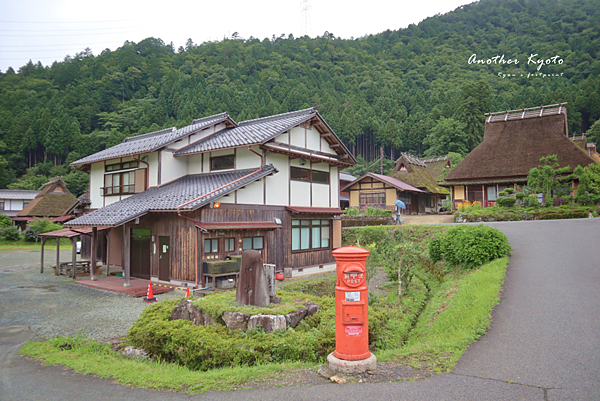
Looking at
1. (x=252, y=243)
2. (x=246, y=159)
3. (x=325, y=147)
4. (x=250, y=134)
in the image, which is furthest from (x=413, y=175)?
(x=252, y=243)

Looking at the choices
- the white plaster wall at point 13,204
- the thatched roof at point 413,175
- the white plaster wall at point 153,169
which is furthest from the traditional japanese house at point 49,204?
the thatched roof at point 413,175

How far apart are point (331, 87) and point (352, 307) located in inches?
3069

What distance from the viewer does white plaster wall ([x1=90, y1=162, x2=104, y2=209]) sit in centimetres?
1944

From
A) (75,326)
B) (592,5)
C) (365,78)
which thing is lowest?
(75,326)

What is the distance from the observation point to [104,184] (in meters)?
19.2

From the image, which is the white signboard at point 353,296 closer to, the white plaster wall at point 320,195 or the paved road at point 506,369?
the paved road at point 506,369

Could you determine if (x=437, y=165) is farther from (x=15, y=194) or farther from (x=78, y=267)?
(x=15, y=194)

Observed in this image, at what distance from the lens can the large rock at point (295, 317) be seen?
21.5 feet

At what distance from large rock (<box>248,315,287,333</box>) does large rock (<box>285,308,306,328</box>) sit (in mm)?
161

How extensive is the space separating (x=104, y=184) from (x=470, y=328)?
1899 centimetres

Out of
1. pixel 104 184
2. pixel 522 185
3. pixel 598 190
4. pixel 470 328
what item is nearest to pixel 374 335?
pixel 470 328

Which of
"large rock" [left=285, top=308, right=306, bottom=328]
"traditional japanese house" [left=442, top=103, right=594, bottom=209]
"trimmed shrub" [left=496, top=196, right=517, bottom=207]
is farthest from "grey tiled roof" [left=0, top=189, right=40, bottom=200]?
"trimmed shrub" [left=496, top=196, right=517, bottom=207]

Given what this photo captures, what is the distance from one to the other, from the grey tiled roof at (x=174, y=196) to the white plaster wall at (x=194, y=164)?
0.32 metres

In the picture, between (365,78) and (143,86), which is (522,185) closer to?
(365,78)
